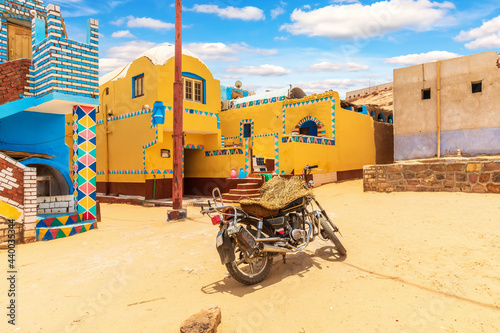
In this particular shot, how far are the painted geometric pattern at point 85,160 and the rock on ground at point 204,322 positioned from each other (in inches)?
243

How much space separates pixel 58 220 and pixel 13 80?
349 centimetres

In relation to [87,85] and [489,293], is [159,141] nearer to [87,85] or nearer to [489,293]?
[87,85]

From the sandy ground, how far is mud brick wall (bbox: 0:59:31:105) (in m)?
3.67

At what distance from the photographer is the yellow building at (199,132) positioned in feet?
45.3

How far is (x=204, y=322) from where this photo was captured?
2908 millimetres

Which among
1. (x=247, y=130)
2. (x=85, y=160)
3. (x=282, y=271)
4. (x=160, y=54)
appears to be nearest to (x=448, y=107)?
(x=247, y=130)

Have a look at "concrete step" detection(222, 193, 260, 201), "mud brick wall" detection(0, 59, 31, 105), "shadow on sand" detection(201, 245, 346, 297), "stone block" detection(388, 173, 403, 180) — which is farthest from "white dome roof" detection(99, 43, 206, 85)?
"shadow on sand" detection(201, 245, 346, 297)

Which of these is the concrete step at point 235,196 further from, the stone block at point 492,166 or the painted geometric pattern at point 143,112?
the stone block at point 492,166

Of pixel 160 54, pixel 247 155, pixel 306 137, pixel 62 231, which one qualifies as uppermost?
pixel 160 54

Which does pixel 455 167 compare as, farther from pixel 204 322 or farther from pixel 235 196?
pixel 204 322

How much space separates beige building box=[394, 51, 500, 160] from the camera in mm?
13641

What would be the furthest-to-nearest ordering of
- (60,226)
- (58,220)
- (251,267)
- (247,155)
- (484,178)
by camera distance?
(247,155)
(484,178)
(58,220)
(60,226)
(251,267)

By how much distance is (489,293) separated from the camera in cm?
339

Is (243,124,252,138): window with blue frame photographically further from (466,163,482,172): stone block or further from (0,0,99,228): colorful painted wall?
(466,163,482,172): stone block
